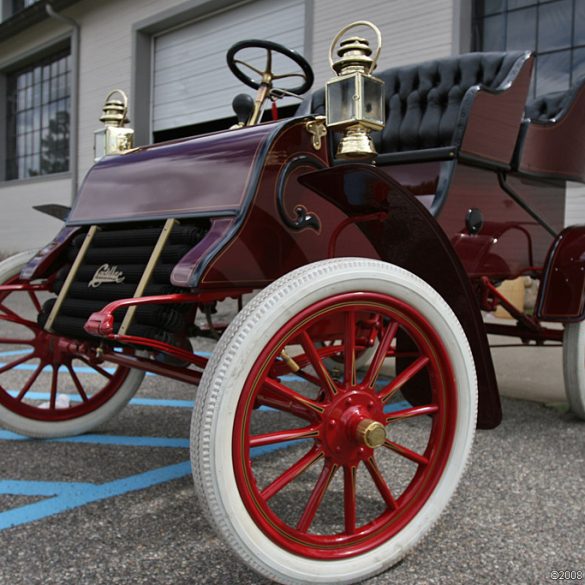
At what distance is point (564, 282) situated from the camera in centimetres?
264

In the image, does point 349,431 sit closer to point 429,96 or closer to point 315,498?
point 315,498

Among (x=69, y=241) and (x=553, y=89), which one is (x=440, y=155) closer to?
(x=69, y=241)

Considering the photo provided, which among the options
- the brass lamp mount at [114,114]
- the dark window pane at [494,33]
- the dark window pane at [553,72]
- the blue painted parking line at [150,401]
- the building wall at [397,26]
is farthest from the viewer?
the building wall at [397,26]

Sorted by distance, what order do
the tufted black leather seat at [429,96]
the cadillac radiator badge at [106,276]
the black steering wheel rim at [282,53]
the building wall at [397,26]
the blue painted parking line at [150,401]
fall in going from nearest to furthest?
the cadillac radiator badge at [106,276] < the black steering wheel rim at [282,53] < the tufted black leather seat at [429,96] < the blue painted parking line at [150,401] < the building wall at [397,26]

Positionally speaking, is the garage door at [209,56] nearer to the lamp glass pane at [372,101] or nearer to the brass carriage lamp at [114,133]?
the brass carriage lamp at [114,133]

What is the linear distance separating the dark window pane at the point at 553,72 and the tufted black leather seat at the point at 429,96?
10.2 feet

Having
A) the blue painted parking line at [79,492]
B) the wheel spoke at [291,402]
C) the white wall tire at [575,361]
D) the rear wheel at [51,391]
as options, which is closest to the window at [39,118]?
the rear wheel at [51,391]

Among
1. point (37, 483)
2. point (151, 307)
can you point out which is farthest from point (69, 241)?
point (37, 483)

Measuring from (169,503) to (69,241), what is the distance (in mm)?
980

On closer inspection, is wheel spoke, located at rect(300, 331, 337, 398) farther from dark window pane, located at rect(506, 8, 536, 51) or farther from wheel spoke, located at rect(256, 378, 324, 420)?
dark window pane, located at rect(506, 8, 536, 51)

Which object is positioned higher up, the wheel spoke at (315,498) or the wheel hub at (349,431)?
the wheel hub at (349,431)

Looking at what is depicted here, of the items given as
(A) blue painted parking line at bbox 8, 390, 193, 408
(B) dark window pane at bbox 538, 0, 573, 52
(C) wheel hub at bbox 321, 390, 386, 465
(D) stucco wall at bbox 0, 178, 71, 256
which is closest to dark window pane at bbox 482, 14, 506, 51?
(B) dark window pane at bbox 538, 0, 573, 52

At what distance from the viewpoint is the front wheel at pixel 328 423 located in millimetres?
1254

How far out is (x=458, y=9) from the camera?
5906mm
